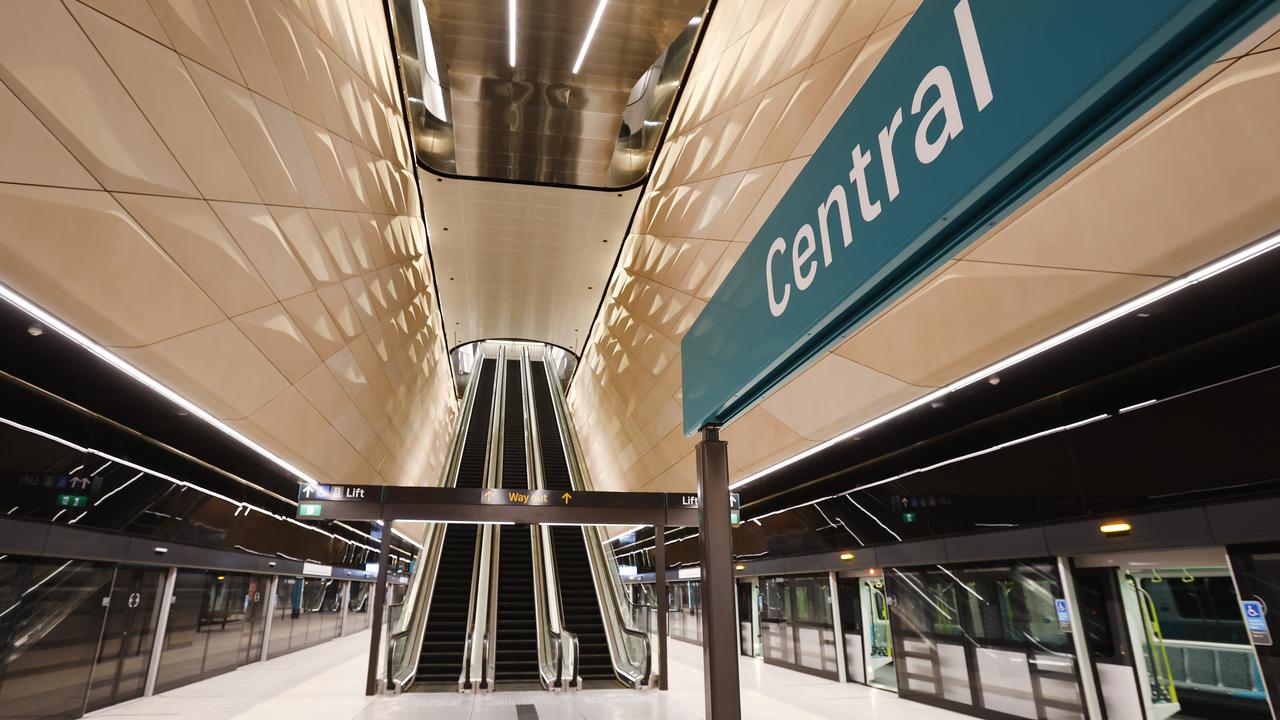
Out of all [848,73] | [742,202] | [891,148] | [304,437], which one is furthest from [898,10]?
[304,437]

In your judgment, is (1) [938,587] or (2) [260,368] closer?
(2) [260,368]

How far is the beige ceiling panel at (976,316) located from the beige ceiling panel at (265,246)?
5.55 metres

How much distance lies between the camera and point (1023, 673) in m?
7.20

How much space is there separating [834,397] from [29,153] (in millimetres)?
7022

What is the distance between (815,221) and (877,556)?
348 inches

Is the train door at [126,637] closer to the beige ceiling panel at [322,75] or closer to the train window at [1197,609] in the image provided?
the beige ceiling panel at [322,75]

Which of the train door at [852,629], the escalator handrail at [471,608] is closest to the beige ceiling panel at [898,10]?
the train door at [852,629]

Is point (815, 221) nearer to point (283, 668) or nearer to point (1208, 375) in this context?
point (1208, 375)

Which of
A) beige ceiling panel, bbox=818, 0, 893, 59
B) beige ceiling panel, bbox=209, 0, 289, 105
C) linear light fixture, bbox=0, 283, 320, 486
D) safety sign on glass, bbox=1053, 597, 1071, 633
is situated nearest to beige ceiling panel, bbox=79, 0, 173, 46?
beige ceiling panel, bbox=209, 0, 289, 105

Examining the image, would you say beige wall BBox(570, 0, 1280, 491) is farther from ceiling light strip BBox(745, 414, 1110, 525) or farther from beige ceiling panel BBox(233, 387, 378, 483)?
beige ceiling panel BBox(233, 387, 378, 483)

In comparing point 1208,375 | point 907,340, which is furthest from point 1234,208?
point 907,340

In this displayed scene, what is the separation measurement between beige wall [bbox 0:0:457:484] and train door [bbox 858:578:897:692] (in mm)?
8542

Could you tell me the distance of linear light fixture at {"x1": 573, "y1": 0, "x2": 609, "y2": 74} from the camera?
898cm

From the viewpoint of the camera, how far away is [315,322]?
24.4 feet
